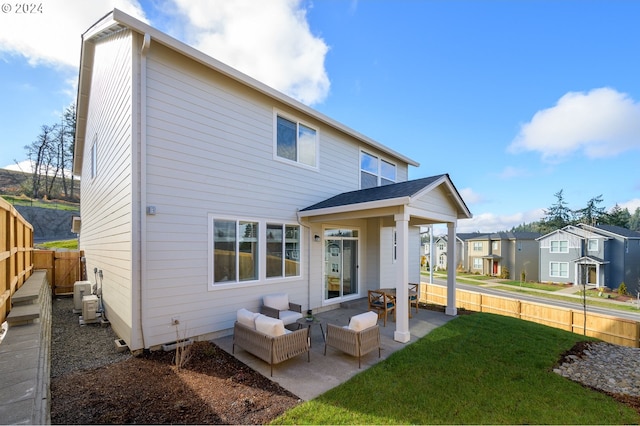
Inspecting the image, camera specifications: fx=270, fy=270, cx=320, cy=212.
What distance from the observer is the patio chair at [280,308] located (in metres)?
Answer: 6.31

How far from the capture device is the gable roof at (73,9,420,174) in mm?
5012

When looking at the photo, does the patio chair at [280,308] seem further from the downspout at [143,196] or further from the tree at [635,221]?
the tree at [635,221]

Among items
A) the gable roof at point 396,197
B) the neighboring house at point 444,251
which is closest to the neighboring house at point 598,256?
the neighboring house at point 444,251

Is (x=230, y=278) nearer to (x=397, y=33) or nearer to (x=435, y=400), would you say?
(x=435, y=400)

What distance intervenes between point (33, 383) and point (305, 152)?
7.20 metres

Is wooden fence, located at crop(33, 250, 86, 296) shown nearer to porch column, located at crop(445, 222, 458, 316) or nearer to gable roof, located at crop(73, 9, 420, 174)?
gable roof, located at crop(73, 9, 420, 174)

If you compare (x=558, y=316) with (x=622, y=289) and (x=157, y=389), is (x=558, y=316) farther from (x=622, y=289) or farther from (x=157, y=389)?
(x=622, y=289)

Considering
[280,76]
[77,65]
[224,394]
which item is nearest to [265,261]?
[224,394]

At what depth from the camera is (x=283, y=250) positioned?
7.62 metres

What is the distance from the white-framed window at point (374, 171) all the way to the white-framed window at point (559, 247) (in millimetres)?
28508

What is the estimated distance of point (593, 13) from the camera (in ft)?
26.1

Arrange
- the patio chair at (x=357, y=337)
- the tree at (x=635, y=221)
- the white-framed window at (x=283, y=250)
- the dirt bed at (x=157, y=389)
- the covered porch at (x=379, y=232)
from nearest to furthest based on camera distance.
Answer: the dirt bed at (x=157, y=389) < the patio chair at (x=357, y=337) < the covered porch at (x=379, y=232) < the white-framed window at (x=283, y=250) < the tree at (x=635, y=221)

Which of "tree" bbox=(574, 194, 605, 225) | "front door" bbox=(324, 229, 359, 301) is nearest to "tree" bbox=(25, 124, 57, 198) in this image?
"front door" bbox=(324, 229, 359, 301)

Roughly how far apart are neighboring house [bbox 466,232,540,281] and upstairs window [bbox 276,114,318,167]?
113 ft
